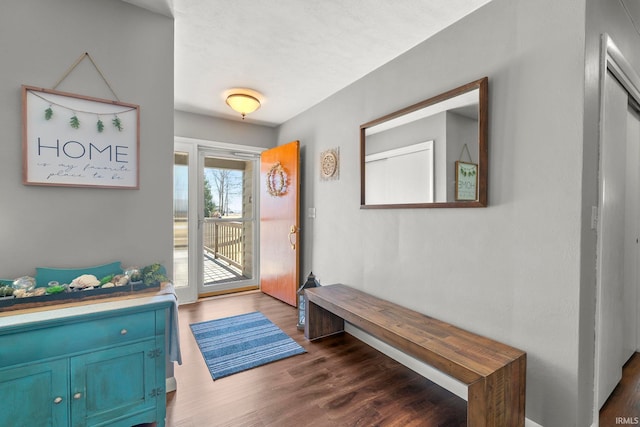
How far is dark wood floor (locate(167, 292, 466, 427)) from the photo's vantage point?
165 cm

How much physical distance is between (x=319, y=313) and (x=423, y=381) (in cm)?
102

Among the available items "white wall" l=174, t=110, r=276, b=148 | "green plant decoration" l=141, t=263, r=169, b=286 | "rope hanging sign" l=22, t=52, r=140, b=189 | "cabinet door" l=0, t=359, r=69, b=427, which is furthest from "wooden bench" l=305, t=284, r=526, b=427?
"white wall" l=174, t=110, r=276, b=148

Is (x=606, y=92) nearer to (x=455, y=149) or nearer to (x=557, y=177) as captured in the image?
(x=557, y=177)

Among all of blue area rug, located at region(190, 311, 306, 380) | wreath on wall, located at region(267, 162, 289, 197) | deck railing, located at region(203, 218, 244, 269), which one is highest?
wreath on wall, located at region(267, 162, 289, 197)

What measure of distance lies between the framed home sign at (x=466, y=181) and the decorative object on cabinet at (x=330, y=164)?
138cm

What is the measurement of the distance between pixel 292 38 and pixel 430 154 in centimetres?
134

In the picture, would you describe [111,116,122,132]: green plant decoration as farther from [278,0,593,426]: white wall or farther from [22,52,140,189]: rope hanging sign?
[278,0,593,426]: white wall

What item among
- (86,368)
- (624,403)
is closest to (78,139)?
(86,368)

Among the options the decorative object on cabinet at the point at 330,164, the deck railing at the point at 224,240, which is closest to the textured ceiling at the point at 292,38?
the decorative object on cabinet at the point at 330,164

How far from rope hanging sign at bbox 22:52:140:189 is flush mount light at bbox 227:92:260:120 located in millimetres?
1350

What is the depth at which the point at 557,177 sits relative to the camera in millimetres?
1424

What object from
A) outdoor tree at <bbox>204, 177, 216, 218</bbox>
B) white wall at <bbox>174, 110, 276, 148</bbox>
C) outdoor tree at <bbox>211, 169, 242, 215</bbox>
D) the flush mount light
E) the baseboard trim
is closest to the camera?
the baseboard trim

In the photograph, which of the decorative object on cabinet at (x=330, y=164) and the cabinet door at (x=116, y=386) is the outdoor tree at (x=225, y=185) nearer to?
the decorative object on cabinet at (x=330, y=164)
